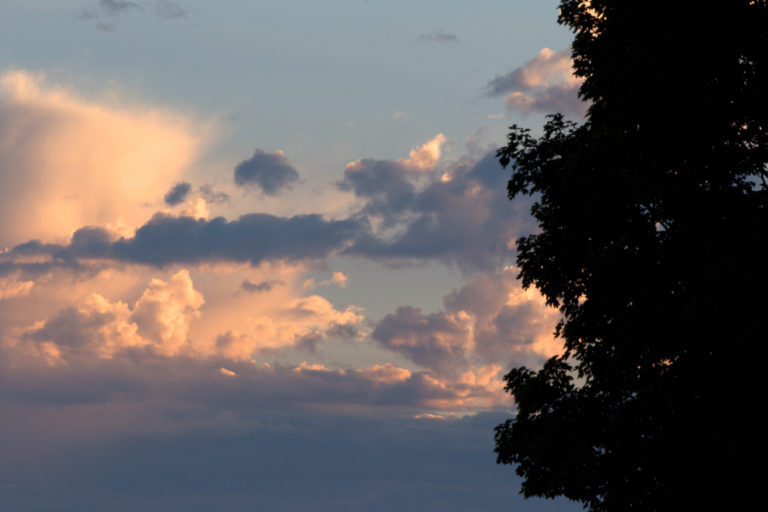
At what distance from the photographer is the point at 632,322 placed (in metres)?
20.3

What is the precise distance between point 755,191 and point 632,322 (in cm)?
447

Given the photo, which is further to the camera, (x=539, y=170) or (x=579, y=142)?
(x=539, y=170)

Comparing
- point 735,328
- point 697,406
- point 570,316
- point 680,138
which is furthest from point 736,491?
point 680,138

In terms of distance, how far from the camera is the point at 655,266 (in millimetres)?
20312

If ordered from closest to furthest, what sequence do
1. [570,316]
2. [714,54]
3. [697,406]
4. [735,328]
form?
[735,328] < [697,406] < [714,54] < [570,316]

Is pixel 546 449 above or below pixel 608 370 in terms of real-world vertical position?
below

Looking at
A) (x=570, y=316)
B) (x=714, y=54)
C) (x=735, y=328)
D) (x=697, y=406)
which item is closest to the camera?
(x=735, y=328)

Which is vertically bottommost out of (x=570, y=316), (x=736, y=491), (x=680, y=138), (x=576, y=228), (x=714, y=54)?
(x=736, y=491)

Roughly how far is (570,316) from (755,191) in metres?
5.44

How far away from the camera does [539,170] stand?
23281mm

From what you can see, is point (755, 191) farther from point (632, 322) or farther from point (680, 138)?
point (632, 322)

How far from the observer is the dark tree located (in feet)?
63.0

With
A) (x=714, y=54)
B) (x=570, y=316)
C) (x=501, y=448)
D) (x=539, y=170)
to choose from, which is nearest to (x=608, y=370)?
(x=570, y=316)

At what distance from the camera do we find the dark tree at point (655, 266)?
1920 cm
